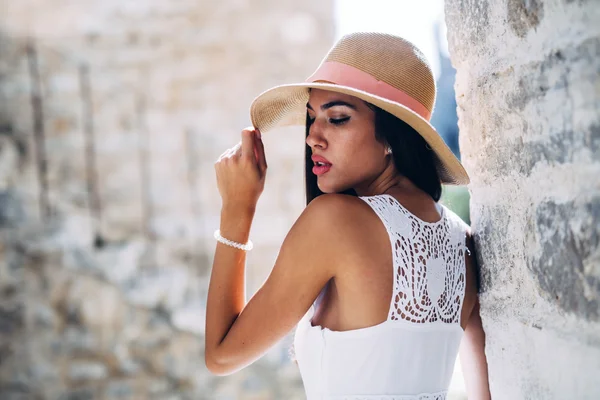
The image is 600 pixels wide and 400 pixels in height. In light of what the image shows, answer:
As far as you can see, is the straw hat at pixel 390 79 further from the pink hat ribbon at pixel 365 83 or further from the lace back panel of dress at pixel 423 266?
the lace back panel of dress at pixel 423 266

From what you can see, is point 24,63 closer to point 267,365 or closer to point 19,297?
point 19,297

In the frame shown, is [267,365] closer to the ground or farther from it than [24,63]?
closer to the ground

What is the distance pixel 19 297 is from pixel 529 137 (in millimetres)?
4095

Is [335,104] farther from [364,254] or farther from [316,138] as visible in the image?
[364,254]

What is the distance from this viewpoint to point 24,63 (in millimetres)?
4648

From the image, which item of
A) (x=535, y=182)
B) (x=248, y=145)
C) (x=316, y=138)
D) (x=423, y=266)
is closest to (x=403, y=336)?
A: (x=423, y=266)

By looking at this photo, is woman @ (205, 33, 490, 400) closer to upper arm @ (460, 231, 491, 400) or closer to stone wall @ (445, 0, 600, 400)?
upper arm @ (460, 231, 491, 400)

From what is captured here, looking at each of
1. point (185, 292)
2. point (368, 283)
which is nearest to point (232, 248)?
point (368, 283)

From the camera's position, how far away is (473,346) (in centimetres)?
164

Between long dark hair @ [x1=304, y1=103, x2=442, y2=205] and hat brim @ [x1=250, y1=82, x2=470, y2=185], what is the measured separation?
31 mm

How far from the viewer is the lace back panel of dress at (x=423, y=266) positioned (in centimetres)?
136

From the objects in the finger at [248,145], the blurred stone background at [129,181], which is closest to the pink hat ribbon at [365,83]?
the finger at [248,145]

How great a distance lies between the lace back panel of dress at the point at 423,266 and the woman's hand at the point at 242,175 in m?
0.37

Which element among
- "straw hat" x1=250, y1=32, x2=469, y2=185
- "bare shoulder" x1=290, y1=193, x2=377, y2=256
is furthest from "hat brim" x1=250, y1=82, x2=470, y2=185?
"bare shoulder" x1=290, y1=193, x2=377, y2=256
